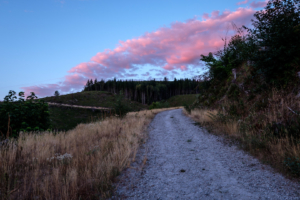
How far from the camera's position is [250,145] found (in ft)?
18.9

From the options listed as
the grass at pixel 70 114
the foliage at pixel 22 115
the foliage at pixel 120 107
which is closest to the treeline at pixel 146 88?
the grass at pixel 70 114

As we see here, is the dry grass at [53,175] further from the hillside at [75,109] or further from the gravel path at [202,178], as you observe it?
the hillside at [75,109]

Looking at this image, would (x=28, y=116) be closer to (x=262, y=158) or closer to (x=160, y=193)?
(x=160, y=193)

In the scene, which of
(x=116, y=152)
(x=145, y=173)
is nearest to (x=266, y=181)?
(x=145, y=173)

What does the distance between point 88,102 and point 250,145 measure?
76.8m

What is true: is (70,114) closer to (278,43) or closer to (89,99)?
(89,99)

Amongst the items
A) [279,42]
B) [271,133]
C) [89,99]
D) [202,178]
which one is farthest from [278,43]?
[89,99]

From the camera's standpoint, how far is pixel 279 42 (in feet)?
25.1

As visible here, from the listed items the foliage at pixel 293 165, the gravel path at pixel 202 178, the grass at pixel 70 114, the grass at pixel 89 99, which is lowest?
the grass at pixel 70 114

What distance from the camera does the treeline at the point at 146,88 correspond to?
107750mm

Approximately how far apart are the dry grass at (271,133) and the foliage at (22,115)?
10783 millimetres

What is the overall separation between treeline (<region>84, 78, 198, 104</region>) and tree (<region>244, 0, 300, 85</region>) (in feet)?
307

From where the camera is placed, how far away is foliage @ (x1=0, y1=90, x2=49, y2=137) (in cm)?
823

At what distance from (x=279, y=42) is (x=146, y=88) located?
Answer: 102 metres
